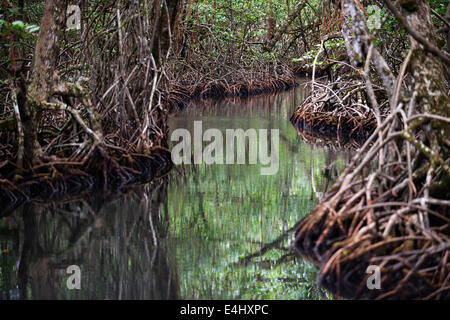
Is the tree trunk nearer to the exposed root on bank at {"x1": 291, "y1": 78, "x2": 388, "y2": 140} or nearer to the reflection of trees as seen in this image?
the reflection of trees

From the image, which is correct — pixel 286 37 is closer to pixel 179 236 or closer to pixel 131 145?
pixel 131 145

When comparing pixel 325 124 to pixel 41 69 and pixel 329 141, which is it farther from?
pixel 41 69

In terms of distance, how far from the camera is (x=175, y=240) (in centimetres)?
478

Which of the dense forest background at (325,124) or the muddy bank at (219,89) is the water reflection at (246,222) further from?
the muddy bank at (219,89)

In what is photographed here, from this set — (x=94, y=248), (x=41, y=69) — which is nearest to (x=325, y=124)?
(x=41, y=69)

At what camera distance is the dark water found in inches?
150

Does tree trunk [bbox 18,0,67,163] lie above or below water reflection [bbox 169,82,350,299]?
above

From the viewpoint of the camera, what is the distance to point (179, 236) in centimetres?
490

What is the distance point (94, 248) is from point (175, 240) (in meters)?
0.63

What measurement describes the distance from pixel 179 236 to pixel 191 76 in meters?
12.0

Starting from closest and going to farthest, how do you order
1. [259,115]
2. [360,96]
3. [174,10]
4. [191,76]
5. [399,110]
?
[399,110] → [174,10] → [360,96] → [259,115] → [191,76]

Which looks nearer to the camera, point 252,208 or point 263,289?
point 263,289

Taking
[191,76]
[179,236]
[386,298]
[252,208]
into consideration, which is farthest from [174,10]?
[191,76]

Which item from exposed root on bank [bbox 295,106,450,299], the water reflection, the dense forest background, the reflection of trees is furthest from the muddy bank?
exposed root on bank [bbox 295,106,450,299]
